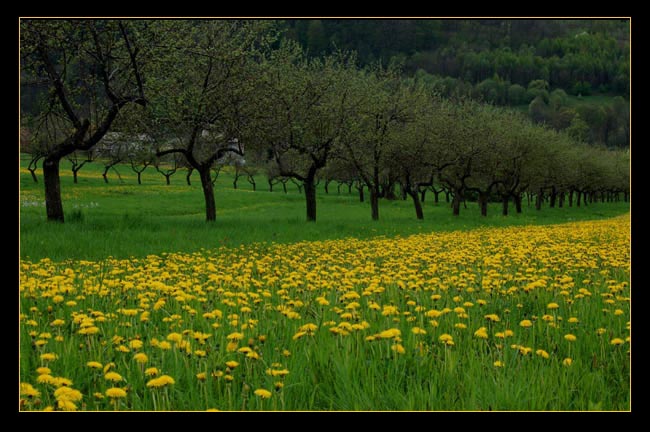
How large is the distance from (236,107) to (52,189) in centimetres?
815

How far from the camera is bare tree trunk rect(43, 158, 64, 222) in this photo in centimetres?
1858

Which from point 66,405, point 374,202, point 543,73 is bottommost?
point 66,405

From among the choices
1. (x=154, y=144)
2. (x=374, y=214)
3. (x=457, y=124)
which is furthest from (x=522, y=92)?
(x=154, y=144)

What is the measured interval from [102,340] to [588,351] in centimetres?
454

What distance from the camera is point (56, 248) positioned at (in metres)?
12.7

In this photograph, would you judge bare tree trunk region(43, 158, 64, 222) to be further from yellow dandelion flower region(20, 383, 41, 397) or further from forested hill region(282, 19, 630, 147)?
forested hill region(282, 19, 630, 147)

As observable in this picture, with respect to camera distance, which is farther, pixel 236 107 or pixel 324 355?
pixel 236 107

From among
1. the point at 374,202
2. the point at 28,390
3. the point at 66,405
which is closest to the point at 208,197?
the point at 374,202

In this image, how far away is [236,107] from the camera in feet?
75.0

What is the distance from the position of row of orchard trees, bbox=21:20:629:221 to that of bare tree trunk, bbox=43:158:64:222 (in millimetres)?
37

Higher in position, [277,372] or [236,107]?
[236,107]

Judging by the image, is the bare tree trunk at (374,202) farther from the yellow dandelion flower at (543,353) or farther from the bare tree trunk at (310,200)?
the yellow dandelion flower at (543,353)

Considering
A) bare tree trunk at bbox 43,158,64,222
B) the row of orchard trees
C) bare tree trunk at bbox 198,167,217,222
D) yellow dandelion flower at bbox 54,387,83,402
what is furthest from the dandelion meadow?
bare tree trunk at bbox 198,167,217,222

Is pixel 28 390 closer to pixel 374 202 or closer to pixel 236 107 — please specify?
pixel 236 107
